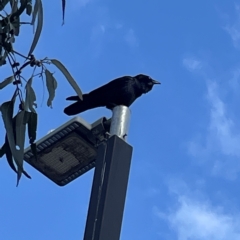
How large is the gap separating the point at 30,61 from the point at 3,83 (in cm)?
15

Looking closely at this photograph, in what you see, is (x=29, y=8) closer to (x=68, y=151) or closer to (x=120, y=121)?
(x=120, y=121)

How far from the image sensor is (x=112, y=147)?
9.71 ft

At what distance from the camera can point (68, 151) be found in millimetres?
3584

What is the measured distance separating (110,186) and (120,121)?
0.34 m

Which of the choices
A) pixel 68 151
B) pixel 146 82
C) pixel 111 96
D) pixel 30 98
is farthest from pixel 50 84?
pixel 146 82

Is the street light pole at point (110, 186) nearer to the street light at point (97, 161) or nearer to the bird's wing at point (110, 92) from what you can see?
the street light at point (97, 161)

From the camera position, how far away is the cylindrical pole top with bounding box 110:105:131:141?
3068 millimetres

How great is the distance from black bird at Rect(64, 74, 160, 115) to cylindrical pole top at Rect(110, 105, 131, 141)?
0.18 meters

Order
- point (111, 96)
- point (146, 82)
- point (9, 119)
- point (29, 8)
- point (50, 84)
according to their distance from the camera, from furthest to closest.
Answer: point (146, 82) → point (111, 96) → point (29, 8) → point (50, 84) → point (9, 119)

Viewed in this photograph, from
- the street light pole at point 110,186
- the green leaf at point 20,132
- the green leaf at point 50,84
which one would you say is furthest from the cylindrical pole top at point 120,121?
A: the green leaf at point 20,132

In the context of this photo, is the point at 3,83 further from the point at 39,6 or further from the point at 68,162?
the point at 68,162

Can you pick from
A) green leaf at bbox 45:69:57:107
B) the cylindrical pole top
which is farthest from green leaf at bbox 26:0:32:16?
the cylindrical pole top

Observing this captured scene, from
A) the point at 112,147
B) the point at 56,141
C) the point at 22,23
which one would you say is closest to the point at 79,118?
the point at 56,141

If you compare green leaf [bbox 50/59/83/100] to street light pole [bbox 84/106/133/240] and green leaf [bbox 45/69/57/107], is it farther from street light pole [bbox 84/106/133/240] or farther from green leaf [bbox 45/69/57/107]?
street light pole [bbox 84/106/133/240]
